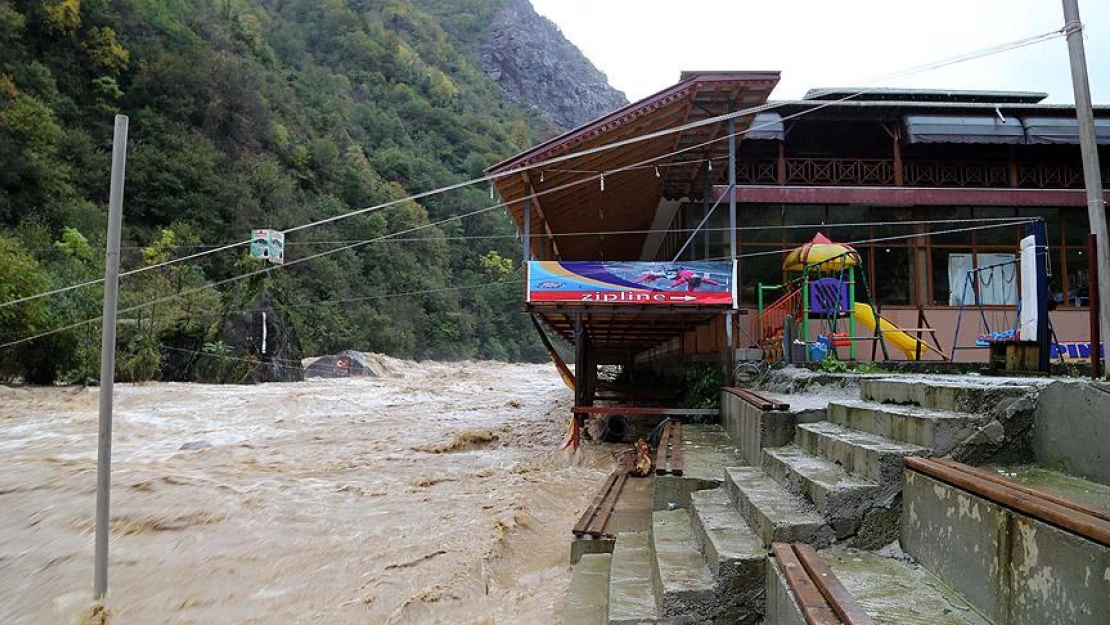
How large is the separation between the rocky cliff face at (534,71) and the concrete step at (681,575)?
105 m

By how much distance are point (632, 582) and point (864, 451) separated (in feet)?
4.97

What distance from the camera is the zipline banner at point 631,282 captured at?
30.1 ft

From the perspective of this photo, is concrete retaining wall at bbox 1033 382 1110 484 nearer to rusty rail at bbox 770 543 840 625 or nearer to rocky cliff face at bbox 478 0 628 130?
rusty rail at bbox 770 543 840 625

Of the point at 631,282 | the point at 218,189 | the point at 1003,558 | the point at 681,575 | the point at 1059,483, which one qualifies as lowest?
the point at 681,575

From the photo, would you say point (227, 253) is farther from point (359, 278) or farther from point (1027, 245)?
point (1027, 245)

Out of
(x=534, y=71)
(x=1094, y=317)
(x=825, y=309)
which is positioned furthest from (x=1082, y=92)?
(x=534, y=71)

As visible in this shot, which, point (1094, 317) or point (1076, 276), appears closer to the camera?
point (1094, 317)

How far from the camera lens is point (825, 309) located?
8359 millimetres

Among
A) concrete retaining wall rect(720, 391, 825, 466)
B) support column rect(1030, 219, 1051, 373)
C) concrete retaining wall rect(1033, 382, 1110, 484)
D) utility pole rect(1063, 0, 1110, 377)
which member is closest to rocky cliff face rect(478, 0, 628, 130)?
utility pole rect(1063, 0, 1110, 377)

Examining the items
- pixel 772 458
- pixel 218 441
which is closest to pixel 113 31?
pixel 218 441

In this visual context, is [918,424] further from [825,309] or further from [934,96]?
[934,96]

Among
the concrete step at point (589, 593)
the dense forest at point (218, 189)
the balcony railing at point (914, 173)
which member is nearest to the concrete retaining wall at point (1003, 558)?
the concrete step at point (589, 593)

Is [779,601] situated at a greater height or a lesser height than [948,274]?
lesser

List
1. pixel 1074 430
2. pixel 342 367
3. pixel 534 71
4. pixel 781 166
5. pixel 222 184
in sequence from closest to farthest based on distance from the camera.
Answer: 1. pixel 1074 430
2. pixel 781 166
3. pixel 342 367
4. pixel 222 184
5. pixel 534 71
